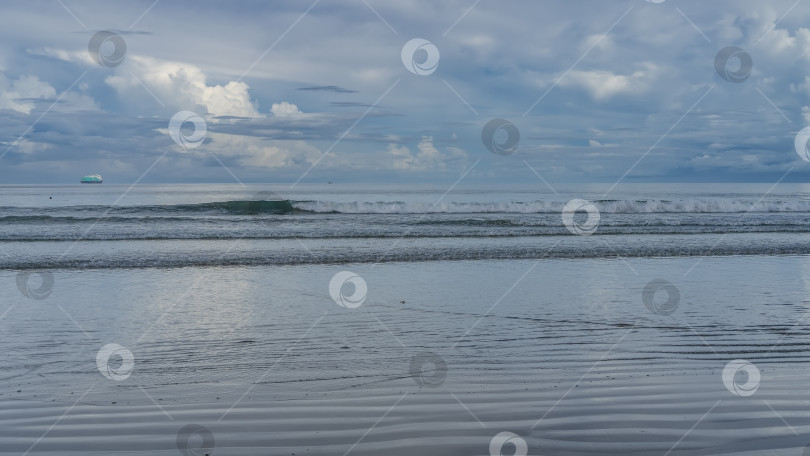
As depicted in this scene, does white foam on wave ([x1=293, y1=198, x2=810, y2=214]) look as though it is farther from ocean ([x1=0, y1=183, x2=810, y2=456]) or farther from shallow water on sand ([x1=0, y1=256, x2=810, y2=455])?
shallow water on sand ([x1=0, y1=256, x2=810, y2=455])

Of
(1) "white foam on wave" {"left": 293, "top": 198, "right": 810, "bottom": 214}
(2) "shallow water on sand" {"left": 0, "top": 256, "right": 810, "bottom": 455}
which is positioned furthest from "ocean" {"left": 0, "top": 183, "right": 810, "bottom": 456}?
(1) "white foam on wave" {"left": 293, "top": 198, "right": 810, "bottom": 214}

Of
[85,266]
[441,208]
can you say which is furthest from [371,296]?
[441,208]

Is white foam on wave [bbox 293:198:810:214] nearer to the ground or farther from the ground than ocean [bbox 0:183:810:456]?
farther from the ground

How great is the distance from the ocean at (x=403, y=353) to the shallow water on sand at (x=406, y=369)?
3 centimetres

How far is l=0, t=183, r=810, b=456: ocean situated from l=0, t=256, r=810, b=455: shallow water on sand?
0.10ft

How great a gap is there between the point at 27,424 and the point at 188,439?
4.85 ft

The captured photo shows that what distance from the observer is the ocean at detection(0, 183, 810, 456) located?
4.99 m

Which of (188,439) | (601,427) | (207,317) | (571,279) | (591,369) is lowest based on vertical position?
(188,439)

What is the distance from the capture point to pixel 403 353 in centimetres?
758

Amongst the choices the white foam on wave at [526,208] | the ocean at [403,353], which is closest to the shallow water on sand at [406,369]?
the ocean at [403,353]

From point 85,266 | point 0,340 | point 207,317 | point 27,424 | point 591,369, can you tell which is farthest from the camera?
point 85,266

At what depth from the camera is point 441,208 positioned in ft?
128

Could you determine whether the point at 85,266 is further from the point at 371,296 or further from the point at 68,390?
the point at 68,390

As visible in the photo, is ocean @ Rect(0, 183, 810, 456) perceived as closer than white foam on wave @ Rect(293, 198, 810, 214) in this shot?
Yes
